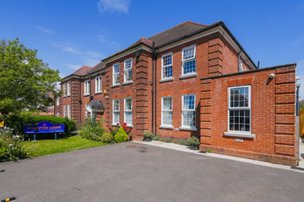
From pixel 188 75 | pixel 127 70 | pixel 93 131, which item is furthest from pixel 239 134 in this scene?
pixel 93 131

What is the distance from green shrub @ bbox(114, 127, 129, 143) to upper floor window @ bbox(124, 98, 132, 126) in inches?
56.5

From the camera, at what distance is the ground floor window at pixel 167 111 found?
13.1 m

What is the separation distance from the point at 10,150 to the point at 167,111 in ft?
32.1

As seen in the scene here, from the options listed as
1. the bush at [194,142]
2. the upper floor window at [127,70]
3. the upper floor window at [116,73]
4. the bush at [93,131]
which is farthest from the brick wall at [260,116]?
the upper floor window at [116,73]

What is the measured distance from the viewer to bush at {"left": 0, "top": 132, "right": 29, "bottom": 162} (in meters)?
7.86

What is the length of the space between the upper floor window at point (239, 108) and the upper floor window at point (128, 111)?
28.3 feet

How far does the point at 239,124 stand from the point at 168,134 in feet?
18.2

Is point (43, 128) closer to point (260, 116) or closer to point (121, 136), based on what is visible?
point (121, 136)

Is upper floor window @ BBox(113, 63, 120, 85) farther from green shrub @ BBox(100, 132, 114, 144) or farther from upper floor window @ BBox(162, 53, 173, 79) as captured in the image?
green shrub @ BBox(100, 132, 114, 144)

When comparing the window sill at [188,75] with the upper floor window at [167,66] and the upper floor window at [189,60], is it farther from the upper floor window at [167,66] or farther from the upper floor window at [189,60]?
the upper floor window at [167,66]

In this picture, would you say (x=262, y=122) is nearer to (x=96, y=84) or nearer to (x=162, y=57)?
(x=162, y=57)

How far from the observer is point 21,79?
476 inches

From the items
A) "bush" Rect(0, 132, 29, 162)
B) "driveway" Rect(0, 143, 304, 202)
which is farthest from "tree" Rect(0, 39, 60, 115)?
"driveway" Rect(0, 143, 304, 202)

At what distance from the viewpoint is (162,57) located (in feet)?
45.3
